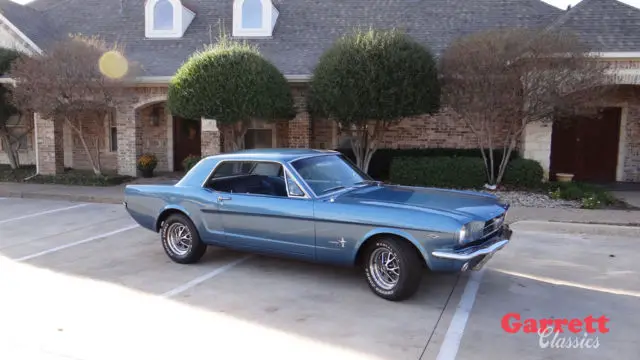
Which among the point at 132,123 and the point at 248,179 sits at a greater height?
the point at 132,123

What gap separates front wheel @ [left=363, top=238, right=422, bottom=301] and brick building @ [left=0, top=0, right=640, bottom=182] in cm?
901

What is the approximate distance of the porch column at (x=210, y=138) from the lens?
13.9m

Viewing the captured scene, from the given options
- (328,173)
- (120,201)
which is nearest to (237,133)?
(120,201)

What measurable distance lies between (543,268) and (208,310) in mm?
4056

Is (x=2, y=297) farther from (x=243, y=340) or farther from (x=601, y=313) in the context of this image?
(x=601, y=313)

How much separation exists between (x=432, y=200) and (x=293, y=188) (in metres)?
1.49

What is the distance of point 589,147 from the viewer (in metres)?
14.3

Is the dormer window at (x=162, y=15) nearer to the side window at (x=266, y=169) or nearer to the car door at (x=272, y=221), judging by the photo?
the side window at (x=266, y=169)

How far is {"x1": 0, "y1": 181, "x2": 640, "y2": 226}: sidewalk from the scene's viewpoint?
8438mm

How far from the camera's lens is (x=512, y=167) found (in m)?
11.7

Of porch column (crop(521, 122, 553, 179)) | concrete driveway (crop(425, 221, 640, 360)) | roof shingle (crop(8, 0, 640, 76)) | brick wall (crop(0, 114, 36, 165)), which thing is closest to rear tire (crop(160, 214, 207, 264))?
concrete driveway (crop(425, 221, 640, 360))

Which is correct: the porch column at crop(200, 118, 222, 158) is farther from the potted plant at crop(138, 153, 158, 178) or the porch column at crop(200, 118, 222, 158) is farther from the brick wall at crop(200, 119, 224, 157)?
the potted plant at crop(138, 153, 158, 178)

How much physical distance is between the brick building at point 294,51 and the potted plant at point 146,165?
1.03 ft

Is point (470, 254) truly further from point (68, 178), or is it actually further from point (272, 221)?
point (68, 178)
